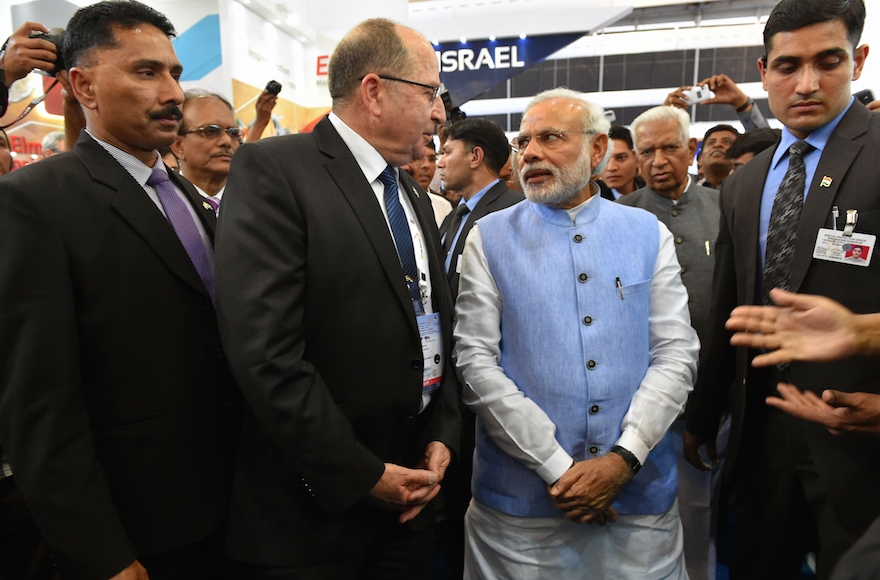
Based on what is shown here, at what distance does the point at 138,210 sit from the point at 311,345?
1.81ft

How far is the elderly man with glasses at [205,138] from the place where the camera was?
108 inches

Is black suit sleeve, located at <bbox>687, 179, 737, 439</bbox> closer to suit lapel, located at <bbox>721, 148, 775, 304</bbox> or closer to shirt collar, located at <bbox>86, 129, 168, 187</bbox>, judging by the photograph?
suit lapel, located at <bbox>721, 148, 775, 304</bbox>

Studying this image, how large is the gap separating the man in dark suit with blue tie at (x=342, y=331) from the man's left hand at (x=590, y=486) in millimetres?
383

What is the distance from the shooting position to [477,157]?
397 centimetres

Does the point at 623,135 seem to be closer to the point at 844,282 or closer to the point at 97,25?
the point at 844,282

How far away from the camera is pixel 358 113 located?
65.7 inches

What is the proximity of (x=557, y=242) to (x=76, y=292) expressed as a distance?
4.64 ft

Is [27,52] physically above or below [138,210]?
above

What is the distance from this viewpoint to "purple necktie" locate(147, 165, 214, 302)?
5.21 ft

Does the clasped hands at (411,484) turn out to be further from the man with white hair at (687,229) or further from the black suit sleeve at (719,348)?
the man with white hair at (687,229)

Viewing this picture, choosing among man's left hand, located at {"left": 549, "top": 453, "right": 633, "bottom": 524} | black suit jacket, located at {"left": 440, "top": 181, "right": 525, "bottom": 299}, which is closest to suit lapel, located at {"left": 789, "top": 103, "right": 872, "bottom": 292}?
man's left hand, located at {"left": 549, "top": 453, "right": 633, "bottom": 524}

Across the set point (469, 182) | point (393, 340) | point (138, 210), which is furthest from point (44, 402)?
point (469, 182)

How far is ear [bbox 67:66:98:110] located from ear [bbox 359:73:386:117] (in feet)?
2.35

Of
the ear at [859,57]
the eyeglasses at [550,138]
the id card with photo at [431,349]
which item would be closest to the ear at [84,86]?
the id card with photo at [431,349]
